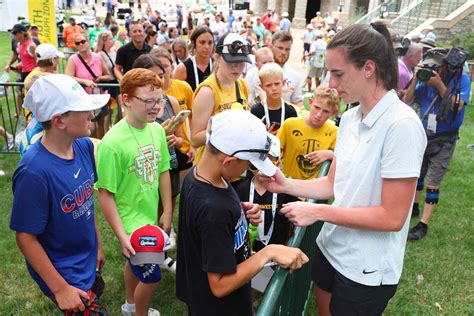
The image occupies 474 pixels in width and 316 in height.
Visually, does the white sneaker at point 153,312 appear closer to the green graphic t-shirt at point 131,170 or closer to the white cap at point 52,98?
the green graphic t-shirt at point 131,170

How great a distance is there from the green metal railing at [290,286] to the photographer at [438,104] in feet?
7.32

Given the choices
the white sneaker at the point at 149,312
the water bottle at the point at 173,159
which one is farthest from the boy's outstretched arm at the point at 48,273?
the water bottle at the point at 173,159

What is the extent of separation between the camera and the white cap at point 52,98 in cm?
223

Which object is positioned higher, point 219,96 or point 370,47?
point 370,47

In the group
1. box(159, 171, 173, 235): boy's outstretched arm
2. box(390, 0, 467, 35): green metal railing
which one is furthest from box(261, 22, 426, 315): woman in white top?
box(390, 0, 467, 35): green metal railing

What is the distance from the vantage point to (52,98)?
7.32 ft

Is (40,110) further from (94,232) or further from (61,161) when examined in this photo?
(94,232)

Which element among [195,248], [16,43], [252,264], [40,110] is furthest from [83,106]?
[16,43]

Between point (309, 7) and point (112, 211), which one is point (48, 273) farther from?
point (309, 7)

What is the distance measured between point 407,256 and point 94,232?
145 inches

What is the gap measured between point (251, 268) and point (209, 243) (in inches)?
9.4

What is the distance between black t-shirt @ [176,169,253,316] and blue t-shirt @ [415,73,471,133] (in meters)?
3.84

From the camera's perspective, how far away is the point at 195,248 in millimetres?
1960

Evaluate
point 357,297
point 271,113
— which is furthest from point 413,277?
point 357,297
